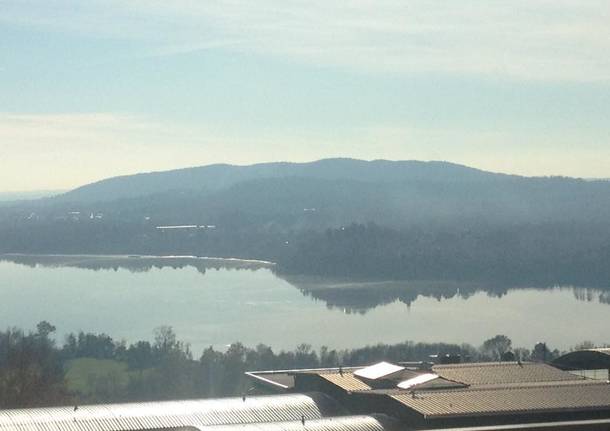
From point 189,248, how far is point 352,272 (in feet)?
60.8

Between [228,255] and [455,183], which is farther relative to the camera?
[455,183]

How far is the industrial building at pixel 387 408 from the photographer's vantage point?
29.4ft

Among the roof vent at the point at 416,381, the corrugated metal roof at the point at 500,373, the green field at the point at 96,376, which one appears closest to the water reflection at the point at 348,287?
the green field at the point at 96,376

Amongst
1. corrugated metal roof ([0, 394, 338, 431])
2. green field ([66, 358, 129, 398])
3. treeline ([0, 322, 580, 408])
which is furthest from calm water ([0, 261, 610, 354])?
corrugated metal roof ([0, 394, 338, 431])

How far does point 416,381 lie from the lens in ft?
33.5

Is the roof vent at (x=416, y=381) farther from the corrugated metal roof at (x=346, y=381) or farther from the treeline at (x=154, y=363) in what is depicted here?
the treeline at (x=154, y=363)

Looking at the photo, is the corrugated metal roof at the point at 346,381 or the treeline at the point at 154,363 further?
the treeline at the point at 154,363

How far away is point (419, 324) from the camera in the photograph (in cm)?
3772

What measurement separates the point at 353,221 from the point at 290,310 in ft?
143

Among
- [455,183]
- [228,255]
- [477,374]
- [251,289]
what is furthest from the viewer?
[455,183]

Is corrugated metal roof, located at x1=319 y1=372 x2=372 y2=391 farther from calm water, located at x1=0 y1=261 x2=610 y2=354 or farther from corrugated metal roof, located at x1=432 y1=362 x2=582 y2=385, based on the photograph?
calm water, located at x1=0 y1=261 x2=610 y2=354

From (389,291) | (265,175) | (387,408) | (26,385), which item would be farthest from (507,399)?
(265,175)

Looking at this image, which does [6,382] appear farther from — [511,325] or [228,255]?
[228,255]

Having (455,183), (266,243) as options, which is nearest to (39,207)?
(455,183)
